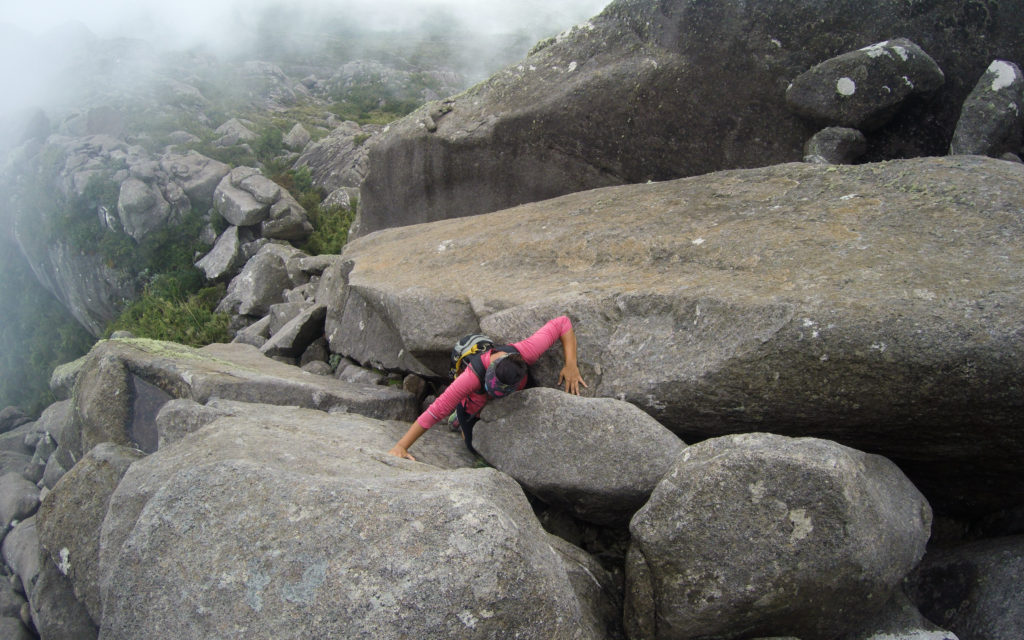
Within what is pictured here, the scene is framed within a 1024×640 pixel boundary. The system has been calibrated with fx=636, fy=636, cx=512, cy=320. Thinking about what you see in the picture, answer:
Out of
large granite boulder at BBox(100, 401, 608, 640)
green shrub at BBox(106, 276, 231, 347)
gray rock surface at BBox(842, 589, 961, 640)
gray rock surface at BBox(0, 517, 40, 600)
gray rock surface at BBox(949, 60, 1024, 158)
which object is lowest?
green shrub at BBox(106, 276, 231, 347)

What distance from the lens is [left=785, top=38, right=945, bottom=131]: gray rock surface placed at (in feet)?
28.6

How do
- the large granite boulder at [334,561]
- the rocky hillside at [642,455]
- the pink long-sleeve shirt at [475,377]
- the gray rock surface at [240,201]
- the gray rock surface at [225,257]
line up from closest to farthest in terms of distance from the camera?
the large granite boulder at [334,561], the rocky hillside at [642,455], the pink long-sleeve shirt at [475,377], the gray rock surface at [225,257], the gray rock surface at [240,201]

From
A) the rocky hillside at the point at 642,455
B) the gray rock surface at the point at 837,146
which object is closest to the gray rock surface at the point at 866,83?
the gray rock surface at the point at 837,146

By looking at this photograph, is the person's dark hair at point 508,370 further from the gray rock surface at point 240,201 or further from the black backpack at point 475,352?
the gray rock surface at point 240,201

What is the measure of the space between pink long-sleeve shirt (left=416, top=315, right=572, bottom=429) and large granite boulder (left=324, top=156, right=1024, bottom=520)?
11.6 inches

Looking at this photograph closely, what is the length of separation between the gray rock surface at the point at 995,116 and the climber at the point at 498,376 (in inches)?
238

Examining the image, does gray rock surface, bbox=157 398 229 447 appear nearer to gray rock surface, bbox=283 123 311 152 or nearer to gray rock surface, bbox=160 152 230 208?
gray rock surface, bbox=160 152 230 208

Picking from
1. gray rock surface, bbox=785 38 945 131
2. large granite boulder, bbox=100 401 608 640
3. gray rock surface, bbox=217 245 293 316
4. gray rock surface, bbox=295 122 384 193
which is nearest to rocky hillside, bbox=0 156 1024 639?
large granite boulder, bbox=100 401 608 640

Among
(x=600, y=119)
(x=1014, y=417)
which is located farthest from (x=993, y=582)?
(x=600, y=119)

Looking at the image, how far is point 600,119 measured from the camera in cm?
1059

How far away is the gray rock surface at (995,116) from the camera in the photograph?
319 inches

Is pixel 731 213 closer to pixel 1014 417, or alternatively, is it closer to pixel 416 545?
pixel 1014 417

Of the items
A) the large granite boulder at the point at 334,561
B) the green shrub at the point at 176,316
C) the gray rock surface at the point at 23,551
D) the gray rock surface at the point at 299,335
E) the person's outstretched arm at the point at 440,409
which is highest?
the large granite boulder at the point at 334,561

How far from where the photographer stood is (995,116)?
26.6ft
